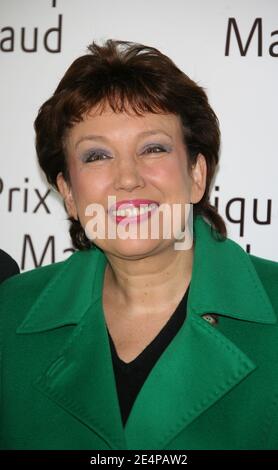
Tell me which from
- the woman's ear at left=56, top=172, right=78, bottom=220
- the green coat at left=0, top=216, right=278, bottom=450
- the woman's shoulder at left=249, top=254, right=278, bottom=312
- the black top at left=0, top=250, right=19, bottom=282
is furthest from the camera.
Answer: the black top at left=0, top=250, right=19, bottom=282

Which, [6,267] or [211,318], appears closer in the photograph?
[211,318]

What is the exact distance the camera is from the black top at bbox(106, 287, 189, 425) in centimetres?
118

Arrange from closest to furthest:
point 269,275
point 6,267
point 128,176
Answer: point 128,176 < point 269,275 < point 6,267

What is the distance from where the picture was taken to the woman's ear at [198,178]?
1.29 metres

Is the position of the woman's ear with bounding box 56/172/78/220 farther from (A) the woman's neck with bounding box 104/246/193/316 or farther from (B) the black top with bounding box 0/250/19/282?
(B) the black top with bounding box 0/250/19/282

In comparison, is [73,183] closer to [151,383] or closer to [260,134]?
[151,383]

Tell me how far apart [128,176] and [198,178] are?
0.25 metres

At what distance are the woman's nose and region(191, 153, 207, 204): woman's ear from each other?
19cm

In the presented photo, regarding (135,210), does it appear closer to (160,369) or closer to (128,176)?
(128,176)

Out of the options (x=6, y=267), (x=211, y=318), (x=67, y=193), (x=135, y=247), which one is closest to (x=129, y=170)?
(x=135, y=247)

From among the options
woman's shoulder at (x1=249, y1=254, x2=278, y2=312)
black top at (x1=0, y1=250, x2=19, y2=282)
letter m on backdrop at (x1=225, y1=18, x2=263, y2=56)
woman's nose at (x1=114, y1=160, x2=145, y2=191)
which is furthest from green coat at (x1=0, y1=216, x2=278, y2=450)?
letter m on backdrop at (x1=225, y1=18, x2=263, y2=56)

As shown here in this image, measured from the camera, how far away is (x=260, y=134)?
5.18ft

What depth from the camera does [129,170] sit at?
1.14 metres

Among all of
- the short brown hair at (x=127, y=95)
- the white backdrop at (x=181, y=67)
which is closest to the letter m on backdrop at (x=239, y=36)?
the white backdrop at (x=181, y=67)
